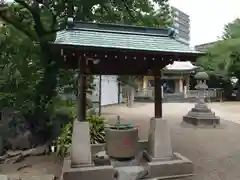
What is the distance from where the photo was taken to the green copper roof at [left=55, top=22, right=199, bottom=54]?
4.79 meters

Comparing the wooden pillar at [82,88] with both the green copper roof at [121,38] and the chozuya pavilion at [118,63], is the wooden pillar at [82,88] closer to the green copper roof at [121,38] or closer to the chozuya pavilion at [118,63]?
the chozuya pavilion at [118,63]

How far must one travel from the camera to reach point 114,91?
2195 centimetres

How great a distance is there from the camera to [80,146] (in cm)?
507

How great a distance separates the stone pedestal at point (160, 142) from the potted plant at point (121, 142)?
0.42 metres

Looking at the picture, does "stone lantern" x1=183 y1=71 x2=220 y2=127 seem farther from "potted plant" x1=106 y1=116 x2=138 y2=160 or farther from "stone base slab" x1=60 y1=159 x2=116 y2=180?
"stone base slab" x1=60 y1=159 x2=116 y2=180

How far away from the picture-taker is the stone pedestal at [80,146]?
5.02 m

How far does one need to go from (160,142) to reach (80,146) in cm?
175

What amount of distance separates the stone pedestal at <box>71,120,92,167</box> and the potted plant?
579mm

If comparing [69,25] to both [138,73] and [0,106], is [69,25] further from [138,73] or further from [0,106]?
[0,106]

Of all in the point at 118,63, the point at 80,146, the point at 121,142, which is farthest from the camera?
the point at 118,63

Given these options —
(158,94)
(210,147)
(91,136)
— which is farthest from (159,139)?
(210,147)

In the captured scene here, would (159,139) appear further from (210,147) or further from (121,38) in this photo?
(210,147)

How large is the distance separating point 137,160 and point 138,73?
2035 mm

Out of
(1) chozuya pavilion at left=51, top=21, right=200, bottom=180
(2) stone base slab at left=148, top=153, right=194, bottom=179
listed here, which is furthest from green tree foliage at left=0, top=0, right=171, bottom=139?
(2) stone base slab at left=148, top=153, right=194, bottom=179
